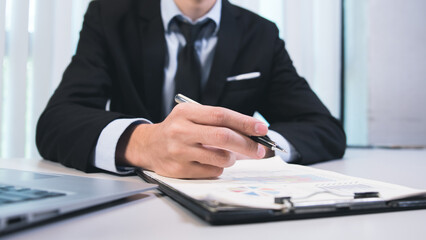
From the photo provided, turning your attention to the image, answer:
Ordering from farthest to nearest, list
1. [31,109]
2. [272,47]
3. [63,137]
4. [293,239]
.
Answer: [31,109]
[272,47]
[63,137]
[293,239]

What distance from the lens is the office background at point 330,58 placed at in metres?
1.48

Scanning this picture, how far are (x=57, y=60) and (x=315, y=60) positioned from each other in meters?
1.38

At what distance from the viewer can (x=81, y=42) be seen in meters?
1.13

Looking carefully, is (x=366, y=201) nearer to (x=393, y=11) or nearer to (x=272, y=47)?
(x=272, y=47)

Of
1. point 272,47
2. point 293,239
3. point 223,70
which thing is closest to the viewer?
point 293,239

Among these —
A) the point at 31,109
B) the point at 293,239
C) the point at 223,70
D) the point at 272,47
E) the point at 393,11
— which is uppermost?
the point at 393,11

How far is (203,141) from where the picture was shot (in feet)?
1.65

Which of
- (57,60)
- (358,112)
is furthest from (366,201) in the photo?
(358,112)

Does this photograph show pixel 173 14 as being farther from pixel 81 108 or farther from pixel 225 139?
pixel 225 139

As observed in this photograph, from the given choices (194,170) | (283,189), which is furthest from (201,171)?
(283,189)

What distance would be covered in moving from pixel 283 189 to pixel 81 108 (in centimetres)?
58

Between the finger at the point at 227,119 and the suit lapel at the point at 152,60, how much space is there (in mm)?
602

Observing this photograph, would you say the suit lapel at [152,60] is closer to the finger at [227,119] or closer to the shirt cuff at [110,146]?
the shirt cuff at [110,146]

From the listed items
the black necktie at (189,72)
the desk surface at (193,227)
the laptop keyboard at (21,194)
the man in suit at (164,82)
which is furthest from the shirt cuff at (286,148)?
the laptop keyboard at (21,194)
